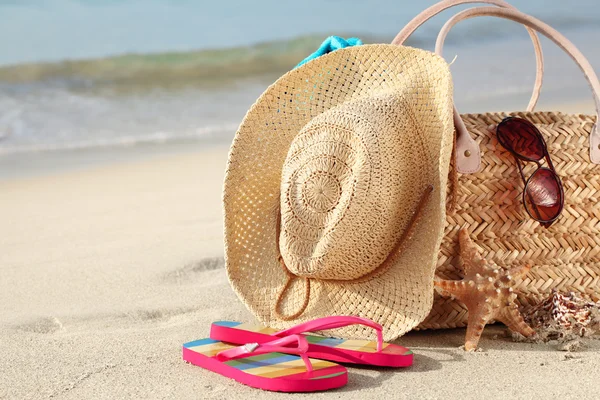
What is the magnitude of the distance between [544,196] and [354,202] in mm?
544

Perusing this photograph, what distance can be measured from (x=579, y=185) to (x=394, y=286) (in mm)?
646

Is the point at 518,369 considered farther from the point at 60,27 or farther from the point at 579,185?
the point at 60,27

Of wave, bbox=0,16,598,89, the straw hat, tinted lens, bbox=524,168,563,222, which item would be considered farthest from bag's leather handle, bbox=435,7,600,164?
wave, bbox=0,16,598,89

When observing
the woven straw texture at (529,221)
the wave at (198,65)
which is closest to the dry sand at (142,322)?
the woven straw texture at (529,221)

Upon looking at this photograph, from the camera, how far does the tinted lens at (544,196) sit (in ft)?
6.68

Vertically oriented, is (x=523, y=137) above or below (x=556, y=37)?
below

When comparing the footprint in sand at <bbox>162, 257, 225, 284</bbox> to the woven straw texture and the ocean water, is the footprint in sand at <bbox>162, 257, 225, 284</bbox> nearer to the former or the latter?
the woven straw texture

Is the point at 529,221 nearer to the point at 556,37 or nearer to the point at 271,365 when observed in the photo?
the point at 556,37

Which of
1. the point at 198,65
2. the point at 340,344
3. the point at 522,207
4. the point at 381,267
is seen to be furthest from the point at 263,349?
the point at 198,65

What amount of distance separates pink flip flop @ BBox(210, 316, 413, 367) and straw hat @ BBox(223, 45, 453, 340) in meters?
0.09

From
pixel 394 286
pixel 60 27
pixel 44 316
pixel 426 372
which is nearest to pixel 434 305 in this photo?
pixel 394 286

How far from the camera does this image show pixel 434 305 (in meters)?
2.02

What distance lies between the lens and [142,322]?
2.28 m

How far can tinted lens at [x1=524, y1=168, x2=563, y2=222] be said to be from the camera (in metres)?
2.04
